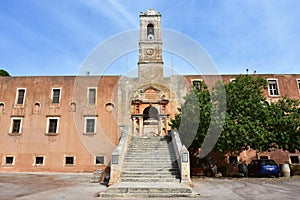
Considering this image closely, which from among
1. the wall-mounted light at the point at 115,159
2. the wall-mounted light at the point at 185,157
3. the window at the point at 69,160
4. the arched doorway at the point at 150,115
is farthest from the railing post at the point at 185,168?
the window at the point at 69,160

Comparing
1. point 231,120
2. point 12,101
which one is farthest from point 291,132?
point 12,101

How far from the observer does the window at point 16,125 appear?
67.2ft

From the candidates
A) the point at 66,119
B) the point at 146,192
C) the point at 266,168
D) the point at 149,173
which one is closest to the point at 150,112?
the point at 66,119

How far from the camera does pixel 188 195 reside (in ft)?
27.6

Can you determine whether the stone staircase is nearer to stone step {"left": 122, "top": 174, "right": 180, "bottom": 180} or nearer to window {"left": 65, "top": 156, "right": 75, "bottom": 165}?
stone step {"left": 122, "top": 174, "right": 180, "bottom": 180}

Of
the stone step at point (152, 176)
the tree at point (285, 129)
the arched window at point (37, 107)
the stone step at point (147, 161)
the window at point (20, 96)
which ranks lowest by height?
the stone step at point (152, 176)

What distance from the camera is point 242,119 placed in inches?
566

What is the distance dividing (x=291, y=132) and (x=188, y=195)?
9.53 metres

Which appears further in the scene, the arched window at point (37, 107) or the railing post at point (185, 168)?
the arched window at point (37, 107)

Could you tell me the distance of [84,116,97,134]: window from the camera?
2061cm

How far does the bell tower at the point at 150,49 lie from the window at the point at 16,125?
1129cm

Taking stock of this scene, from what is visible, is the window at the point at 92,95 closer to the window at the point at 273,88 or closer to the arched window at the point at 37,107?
the arched window at the point at 37,107

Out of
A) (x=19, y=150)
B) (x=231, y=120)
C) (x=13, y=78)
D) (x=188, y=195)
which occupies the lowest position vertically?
(x=188, y=195)

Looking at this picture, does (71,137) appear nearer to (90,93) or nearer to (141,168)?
(90,93)
